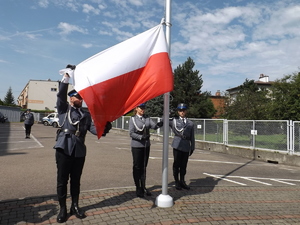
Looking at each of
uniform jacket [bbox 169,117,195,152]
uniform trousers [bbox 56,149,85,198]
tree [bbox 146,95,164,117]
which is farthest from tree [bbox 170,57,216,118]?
uniform trousers [bbox 56,149,85,198]

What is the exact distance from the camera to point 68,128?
4008mm

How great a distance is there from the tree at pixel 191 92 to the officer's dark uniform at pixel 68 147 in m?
40.7

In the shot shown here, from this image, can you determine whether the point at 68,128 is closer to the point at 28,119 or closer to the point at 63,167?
the point at 63,167

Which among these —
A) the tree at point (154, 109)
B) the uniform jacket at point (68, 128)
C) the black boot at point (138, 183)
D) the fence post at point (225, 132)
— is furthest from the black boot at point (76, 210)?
the tree at point (154, 109)

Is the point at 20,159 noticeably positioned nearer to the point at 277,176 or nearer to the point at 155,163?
the point at 155,163

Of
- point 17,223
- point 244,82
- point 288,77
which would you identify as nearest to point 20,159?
point 17,223

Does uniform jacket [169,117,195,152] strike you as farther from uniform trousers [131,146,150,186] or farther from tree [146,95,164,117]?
tree [146,95,164,117]

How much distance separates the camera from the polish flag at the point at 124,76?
407cm

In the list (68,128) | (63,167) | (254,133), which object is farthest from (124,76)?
(254,133)

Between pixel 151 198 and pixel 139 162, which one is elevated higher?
pixel 139 162

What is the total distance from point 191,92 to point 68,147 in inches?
1706

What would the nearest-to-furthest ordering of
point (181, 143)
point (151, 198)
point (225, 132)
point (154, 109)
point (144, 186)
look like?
point (151, 198) < point (144, 186) < point (181, 143) < point (225, 132) < point (154, 109)

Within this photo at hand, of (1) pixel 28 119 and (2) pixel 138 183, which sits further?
(1) pixel 28 119

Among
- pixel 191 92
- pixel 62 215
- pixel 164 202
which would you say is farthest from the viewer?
pixel 191 92
